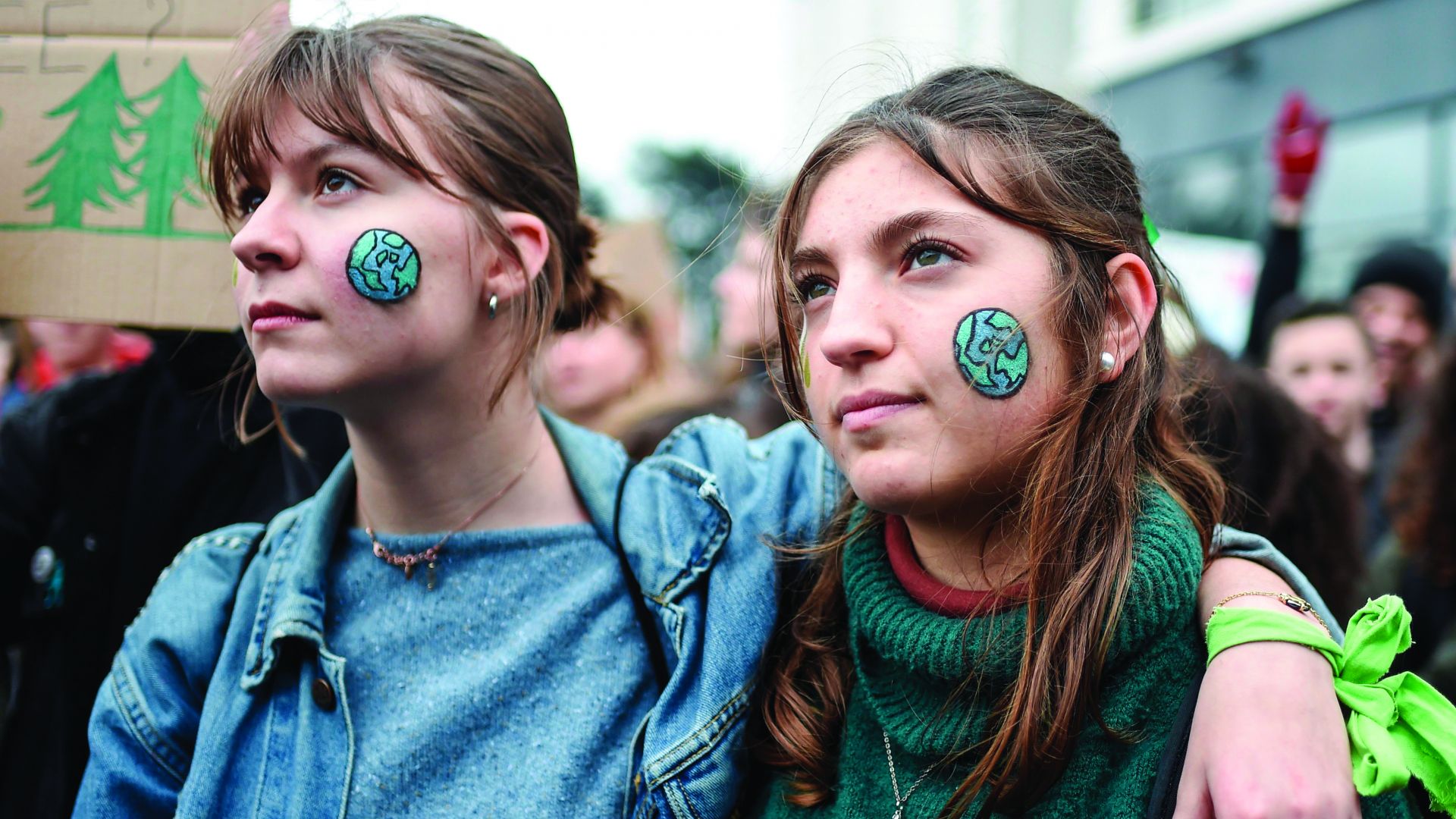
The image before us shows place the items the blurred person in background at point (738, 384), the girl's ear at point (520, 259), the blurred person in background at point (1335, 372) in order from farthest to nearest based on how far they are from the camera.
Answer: the blurred person in background at point (1335, 372)
the blurred person in background at point (738, 384)
the girl's ear at point (520, 259)

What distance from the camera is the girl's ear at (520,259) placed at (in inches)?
81.7

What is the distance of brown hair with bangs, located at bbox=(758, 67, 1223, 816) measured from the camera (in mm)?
1580

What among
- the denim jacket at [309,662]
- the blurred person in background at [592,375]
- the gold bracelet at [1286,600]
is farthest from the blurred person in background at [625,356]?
the gold bracelet at [1286,600]

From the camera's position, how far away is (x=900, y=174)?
172cm

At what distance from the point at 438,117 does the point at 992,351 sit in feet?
3.44

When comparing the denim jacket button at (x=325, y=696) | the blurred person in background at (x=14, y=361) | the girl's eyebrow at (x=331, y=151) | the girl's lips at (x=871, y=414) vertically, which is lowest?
the blurred person in background at (x=14, y=361)

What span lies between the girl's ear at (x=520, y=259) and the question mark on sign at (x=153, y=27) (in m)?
0.87

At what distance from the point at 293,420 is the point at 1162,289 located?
177cm

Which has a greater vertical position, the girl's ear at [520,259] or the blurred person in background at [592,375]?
the girl's ear at [520,259]

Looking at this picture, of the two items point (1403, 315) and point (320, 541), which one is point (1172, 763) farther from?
point (1403, 315)

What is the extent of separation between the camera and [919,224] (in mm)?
1656

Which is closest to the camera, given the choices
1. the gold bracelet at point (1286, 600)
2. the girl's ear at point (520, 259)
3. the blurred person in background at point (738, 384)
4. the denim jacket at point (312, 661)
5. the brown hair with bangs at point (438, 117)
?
the gold bracelet at point (1286, 600)

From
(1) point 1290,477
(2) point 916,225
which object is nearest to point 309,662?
(2) point 916,225

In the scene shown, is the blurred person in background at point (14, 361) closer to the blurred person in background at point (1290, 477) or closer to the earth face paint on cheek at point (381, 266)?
the earth face paint on cheek at point (381, 266)
